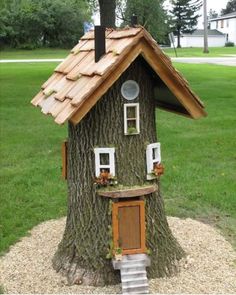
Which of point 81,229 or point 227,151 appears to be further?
point 227,151

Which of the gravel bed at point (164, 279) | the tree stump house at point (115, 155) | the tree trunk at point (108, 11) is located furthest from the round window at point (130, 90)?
the tree trunk at point (108, 11)

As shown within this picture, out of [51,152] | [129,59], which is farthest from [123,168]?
[51,152]

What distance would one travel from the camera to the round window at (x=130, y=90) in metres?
4.58

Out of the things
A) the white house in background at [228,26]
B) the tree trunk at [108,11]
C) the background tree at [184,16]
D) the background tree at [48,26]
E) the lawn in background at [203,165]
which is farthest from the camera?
the white house in background at [228,26]

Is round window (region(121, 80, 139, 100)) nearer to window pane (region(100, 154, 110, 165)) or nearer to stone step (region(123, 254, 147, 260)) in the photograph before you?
window pane (region(100, 154, 110, 165))

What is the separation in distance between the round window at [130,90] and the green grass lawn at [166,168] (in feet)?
7.08

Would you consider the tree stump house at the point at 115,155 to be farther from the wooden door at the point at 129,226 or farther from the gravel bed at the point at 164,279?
the gravel bed at the point at 164,279

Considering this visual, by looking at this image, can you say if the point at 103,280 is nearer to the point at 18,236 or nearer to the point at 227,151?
the point at 18,236

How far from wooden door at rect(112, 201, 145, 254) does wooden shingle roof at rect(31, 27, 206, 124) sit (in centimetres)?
93

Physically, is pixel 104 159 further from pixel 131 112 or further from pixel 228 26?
pixel 228 26

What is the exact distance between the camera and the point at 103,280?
4.84m

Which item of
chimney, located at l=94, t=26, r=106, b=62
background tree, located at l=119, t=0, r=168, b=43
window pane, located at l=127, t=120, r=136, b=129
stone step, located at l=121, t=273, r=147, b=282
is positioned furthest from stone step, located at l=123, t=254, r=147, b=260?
background tree, located at l=119, t=0, r=168, b=43

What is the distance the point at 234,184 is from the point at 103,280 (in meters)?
3.40

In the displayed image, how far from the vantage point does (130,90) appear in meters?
4.60
